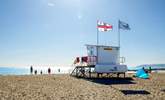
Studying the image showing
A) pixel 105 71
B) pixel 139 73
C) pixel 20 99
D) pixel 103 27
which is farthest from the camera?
pixel 139 73

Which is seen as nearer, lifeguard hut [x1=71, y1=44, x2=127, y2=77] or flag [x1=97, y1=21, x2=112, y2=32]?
Result: lifeguard hut [x1=71, y1=44, x2=127, y2=77]

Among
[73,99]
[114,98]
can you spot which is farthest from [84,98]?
[114,98]

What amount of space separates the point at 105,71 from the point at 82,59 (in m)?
5.47

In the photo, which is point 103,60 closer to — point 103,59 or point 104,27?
point 103,59

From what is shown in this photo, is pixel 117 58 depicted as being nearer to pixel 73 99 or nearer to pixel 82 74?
pixel 82 74

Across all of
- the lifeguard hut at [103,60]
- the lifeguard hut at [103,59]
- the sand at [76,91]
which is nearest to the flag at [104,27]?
the lifeguard hut at [103,59]

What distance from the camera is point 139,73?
4353 cm

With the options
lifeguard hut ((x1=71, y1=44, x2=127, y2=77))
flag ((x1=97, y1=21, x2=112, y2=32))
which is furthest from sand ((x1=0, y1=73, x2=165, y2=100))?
flag ((x1=97, y1=21, x2=112, y2=32))

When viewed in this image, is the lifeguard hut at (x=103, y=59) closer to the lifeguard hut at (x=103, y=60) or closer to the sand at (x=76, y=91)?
the lifeguard hut at (x=103, y=60)

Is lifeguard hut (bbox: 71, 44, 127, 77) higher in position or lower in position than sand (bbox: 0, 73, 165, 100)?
higher

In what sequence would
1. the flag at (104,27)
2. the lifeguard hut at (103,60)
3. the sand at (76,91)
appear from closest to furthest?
the sand at (76,91) < the lifeguard hut at (103,60) < the flag at (104,27)

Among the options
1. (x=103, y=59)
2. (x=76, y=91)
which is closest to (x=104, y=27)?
(x=103, y=59)

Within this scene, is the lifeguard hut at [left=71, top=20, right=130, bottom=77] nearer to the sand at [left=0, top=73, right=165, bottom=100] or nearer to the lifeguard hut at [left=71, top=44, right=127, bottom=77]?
the lifeguard hut at [left=71, top=44, right=127, bottom=77]

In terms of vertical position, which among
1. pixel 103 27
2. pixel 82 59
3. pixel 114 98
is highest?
pixel 103 27
